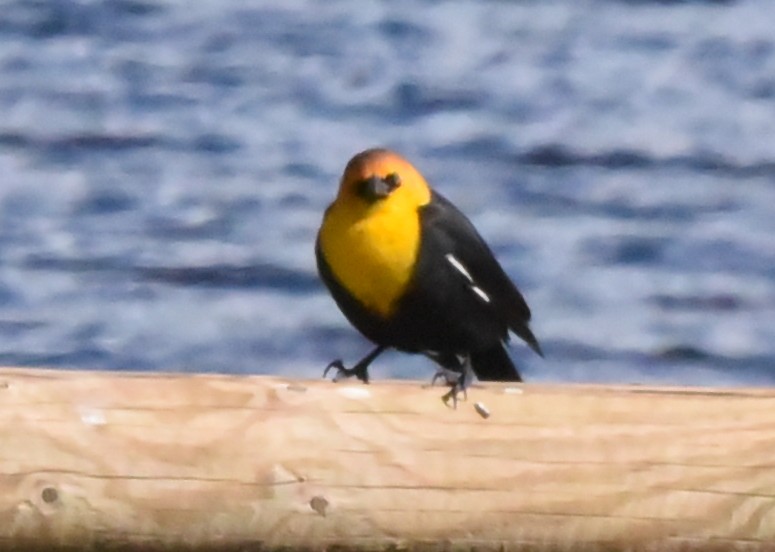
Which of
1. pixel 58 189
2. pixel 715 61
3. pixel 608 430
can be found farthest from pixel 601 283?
pixel 608 430

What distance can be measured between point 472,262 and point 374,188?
0.80 ft

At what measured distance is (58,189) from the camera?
5352 mm

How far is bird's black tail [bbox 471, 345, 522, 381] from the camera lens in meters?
3.91

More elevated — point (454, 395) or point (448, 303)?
point (454, 395)

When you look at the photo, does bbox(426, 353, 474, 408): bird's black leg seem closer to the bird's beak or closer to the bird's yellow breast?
the bird's yellow breast

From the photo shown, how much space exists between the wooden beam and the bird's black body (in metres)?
1.23

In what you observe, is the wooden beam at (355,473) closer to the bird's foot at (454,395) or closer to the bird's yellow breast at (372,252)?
the bird's foot at (454,395)

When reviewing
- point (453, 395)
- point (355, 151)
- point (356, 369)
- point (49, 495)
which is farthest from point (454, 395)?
point (355, 151)

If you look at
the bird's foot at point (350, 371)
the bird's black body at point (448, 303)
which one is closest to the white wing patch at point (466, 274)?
the bird's black body at point (448, 303)

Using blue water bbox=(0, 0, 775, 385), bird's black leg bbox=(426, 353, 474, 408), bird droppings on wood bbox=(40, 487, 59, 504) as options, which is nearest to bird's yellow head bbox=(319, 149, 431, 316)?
bird's black leg bbox=(426, 353, 474, 408)

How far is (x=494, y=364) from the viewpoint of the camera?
3.92m

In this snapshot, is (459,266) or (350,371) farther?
(350,371)

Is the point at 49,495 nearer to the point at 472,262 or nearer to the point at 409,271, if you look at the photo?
the point at 409,271

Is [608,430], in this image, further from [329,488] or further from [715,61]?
[715,61]
